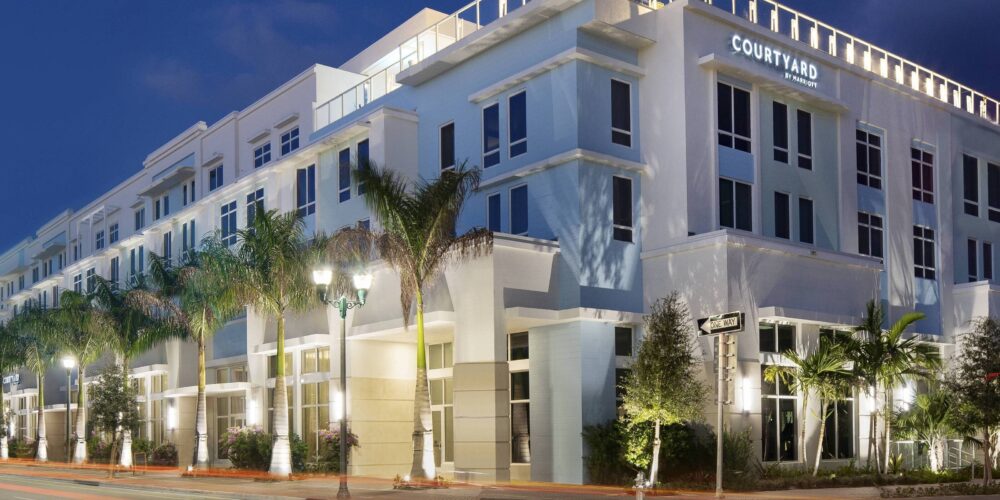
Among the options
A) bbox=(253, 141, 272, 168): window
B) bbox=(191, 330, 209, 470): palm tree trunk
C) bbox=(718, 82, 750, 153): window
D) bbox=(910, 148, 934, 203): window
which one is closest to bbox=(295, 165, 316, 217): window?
bbox=(191, 330, 209, 470): palm tree trunk

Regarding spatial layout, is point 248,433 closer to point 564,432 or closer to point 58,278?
point 564,432

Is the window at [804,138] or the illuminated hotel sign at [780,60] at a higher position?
the illuminated hotel sign at [780,60]

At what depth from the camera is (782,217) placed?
37.5 meters

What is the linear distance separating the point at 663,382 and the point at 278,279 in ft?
43.7

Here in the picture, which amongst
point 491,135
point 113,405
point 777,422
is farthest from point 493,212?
point 113,405

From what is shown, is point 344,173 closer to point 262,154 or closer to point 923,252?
point 262,154

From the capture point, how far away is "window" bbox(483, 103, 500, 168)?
121 ft

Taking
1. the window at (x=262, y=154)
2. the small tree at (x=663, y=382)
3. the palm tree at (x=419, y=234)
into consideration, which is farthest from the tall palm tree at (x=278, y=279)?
the window at (x=262, y=154)

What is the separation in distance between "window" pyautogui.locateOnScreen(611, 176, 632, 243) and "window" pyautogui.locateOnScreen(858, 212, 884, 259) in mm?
10179

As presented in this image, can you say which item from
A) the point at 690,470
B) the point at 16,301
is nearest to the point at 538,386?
the point at 690,470

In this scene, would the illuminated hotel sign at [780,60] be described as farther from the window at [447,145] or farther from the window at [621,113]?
the window at [447,145]

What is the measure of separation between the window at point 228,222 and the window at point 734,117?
927 inches

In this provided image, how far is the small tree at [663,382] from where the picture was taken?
28.1m

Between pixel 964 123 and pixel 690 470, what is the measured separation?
24.3 m
